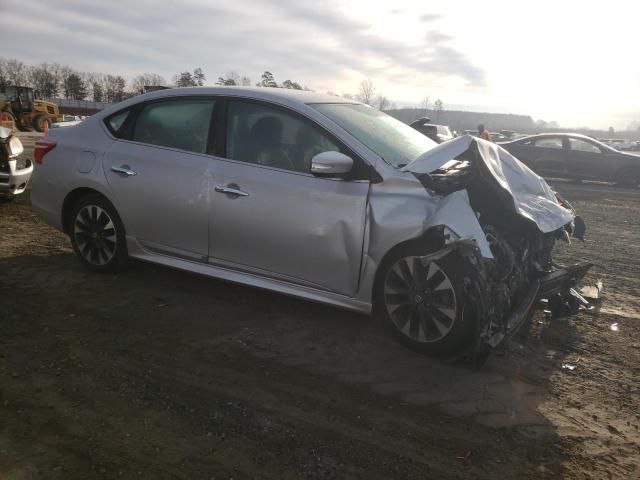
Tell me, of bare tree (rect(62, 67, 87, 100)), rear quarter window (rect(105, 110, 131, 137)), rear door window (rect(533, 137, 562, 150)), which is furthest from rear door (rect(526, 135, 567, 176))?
bare tree (rect(62, 67, 87, 100))

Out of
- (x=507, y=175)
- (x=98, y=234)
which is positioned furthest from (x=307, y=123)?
(x=98, y=234)

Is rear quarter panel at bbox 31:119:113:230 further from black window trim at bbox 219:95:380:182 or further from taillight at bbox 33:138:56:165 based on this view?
black window trim at bbox 219:95:380:182

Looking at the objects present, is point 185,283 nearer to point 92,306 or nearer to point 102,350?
point 92,306

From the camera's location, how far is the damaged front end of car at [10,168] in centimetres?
694

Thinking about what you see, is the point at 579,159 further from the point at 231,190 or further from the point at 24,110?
the point at 24,110

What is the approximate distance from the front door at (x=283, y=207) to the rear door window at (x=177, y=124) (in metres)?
0.24

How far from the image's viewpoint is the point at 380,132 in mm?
4156

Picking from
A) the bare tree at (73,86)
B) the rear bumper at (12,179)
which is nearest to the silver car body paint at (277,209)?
the rear bumper at (12,179)

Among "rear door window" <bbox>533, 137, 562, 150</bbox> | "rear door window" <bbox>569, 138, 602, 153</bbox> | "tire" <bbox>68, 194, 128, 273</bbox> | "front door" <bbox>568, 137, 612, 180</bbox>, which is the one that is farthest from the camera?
"rear door window" <bbox>533, 137, 562, 150</bbox>

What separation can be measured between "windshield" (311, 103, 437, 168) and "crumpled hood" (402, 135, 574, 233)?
0.29m

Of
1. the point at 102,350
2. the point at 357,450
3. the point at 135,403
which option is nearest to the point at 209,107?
the point at 102,350

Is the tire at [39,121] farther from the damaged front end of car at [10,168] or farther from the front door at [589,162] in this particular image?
the front door at [589,162]

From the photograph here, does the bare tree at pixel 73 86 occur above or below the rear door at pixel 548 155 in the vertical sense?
above

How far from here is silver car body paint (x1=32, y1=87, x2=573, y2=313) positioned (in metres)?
3.51
